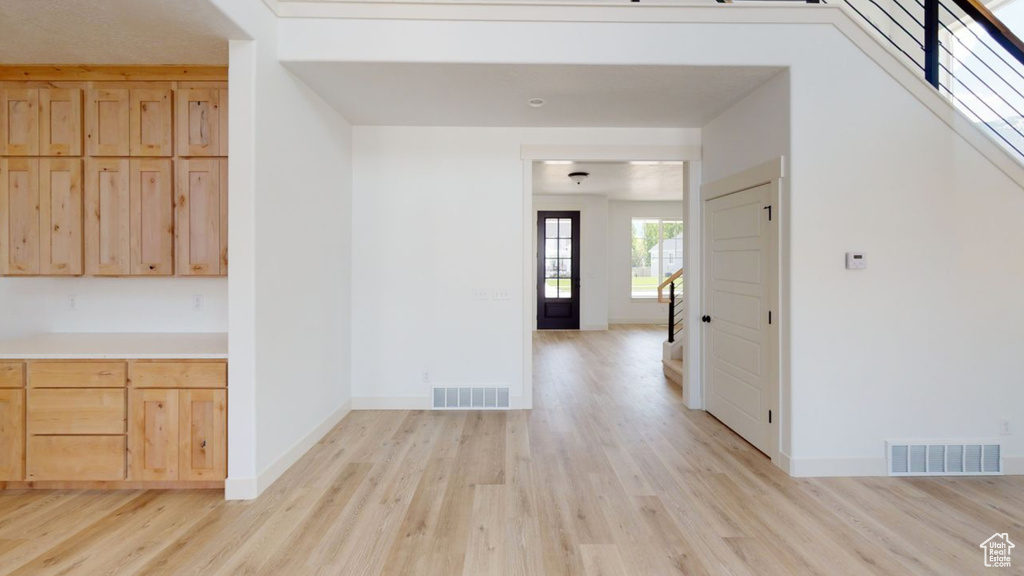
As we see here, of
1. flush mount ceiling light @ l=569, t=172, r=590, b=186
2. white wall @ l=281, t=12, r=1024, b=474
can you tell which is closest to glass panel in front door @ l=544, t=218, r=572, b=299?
flush mount ceiling light @ l=569, t=172, r=590, b=186

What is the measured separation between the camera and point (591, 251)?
967 centimetres

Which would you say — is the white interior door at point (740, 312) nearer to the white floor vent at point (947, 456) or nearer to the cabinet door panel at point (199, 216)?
the white floor vent at point (947, 456)

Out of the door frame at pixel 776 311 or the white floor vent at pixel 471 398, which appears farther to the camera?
the white floor vent at pixel 471 398

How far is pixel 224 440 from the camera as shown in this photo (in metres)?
2.73

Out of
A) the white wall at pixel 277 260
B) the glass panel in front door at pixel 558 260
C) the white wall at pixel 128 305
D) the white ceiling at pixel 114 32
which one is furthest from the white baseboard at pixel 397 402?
the glass panel in front door at pixel 558 260

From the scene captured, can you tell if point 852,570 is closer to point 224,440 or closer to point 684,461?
point 684,461

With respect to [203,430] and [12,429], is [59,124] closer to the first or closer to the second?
[12,429]

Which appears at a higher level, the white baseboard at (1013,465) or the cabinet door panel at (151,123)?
the cabinet door panel at (151,123)

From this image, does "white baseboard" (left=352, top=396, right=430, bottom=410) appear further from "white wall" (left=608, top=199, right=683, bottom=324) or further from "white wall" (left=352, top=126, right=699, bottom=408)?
"white wall" (left=608, top=199, right=683, bottom=324)

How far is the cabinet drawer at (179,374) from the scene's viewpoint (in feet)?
8.93

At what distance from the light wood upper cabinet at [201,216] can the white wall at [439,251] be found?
4.63 ft

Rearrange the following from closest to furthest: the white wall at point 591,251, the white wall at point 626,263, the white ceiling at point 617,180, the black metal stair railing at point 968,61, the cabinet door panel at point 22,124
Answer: the cabinet door panel at point 22,124 → the black metal stair railing at point 968,61 → the white ceiling at point 617,180 → the white wall at point 591,251 → the white wall at point 626,263

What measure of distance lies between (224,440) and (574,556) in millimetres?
2068

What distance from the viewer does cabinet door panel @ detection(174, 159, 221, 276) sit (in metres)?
2.98
